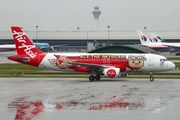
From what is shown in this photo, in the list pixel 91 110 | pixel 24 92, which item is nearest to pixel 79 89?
pixel 24 92

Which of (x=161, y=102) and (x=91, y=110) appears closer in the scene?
(x=91, y=110)

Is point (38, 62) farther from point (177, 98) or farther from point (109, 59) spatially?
point (177, 98)

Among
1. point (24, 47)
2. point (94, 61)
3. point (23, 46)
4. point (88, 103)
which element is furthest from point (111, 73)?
point (88, 103)

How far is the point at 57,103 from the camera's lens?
29203mm

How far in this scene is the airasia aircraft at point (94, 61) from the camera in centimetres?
4934

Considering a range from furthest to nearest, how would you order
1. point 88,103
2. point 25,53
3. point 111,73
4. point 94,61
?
point 94,61, point 25,53, point 111,73, point 88,103

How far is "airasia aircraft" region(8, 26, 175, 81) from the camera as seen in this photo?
49.3 m

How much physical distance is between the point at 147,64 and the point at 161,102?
19.8 m

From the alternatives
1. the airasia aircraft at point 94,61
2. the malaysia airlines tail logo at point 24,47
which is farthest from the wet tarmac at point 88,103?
the malaysia airlines tail logo at point 24,47

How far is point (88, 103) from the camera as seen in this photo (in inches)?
1150

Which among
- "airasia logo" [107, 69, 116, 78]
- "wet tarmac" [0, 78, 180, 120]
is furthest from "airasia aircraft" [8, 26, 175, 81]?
"wet tarmac" [0, 78, 180, 120]

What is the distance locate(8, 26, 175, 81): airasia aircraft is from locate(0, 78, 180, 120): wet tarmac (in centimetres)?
878

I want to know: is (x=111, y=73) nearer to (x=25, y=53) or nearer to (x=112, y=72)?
(x=112, y=72)

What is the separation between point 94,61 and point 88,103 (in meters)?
21.7
